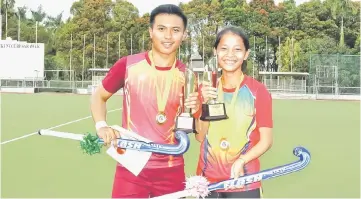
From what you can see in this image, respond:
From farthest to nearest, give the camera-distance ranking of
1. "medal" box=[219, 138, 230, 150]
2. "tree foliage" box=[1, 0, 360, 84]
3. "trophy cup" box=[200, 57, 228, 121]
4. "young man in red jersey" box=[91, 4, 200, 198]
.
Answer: "tree foliage" box=[1, 0, 360, 84] → "young man in red jersey" box=[91, 4, 200, 198] → "medal" box=[219, 138, 230, 150] → "trophy cup" box=[200, 57, 228, 121]

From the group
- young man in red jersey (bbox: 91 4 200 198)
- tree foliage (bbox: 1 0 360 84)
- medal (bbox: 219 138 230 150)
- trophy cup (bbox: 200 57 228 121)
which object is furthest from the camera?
tree foliage (bbox: 1 0 360 84)

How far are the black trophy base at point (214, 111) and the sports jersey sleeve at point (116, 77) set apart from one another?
17.2 inches

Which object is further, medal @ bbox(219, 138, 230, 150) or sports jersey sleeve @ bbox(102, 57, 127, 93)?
sports jersey sleeve @ bbox(102, 57, 127, 93)

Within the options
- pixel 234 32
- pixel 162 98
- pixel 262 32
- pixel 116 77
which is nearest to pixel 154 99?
pixel 162 98

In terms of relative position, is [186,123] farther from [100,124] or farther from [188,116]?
[100,124]

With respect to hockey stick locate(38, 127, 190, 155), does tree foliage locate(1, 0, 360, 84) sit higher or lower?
higher

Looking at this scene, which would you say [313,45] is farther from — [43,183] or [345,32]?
[43,183]

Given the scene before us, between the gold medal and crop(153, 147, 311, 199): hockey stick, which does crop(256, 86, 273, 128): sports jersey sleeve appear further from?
the gold medal

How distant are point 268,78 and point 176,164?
21.1 m

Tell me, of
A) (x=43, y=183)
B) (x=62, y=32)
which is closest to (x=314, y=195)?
(x=43, y=183)

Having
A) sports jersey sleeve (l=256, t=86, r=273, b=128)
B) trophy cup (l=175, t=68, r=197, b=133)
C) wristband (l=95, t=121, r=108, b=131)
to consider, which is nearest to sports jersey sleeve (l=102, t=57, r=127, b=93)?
wristband (l=95, t=121, r=108, b=131)

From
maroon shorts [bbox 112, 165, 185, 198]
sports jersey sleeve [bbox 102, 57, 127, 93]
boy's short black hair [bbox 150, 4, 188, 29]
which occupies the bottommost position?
maroon shorts [bbox 112, 165, 185, 198]

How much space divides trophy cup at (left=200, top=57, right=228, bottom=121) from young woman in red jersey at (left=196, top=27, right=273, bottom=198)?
0.06 meters

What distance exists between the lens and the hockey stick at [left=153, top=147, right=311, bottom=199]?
2.05m
